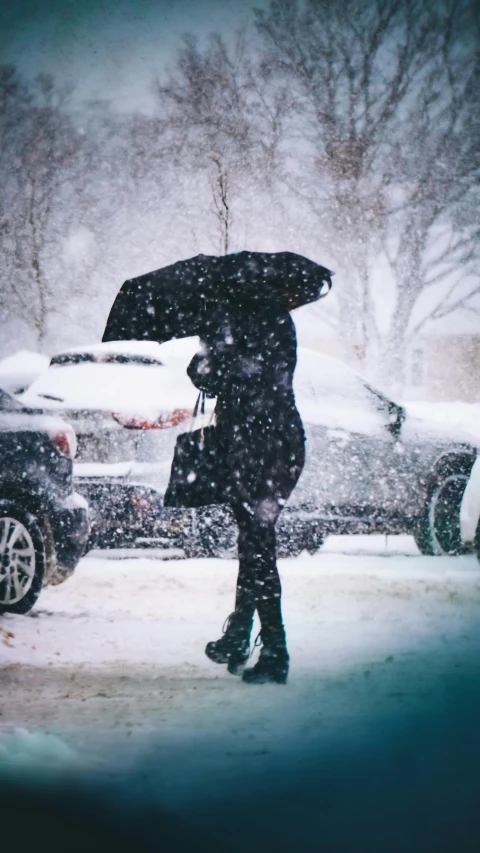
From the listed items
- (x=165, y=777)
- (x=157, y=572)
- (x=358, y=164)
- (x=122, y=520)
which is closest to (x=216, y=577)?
(x=157, y=572)

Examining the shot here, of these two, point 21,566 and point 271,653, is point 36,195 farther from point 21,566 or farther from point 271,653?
point 271,653

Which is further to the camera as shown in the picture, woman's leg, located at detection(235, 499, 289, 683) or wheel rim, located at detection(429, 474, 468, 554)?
wheel rim, located at detection(429, 474, 468, 554)

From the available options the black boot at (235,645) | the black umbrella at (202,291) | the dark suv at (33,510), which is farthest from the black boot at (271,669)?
the dark suv at (33,510)

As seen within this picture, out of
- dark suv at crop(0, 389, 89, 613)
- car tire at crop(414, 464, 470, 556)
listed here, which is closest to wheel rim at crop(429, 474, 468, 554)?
car tire at crop(414, 464, 470, 556)

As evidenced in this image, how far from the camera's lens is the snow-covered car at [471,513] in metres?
6.93

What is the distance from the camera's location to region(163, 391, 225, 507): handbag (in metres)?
3.96

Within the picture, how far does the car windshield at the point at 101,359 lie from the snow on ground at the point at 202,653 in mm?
1736

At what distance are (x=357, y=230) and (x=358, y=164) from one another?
1.64 m

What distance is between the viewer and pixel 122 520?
590 cm

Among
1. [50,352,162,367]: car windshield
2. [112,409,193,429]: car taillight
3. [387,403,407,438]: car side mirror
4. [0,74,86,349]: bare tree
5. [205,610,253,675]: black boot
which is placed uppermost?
[0,74,86,349]: bare tree

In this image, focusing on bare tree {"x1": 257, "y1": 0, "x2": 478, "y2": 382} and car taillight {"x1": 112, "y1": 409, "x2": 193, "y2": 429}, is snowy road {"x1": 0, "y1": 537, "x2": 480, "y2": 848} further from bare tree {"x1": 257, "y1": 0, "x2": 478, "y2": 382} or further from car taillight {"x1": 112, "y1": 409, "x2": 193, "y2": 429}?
bare tree {"x1": 257, "y1": 0, "x2": 478, "y2": 382}

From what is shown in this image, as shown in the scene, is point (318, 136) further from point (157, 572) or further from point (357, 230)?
point (157, 572)

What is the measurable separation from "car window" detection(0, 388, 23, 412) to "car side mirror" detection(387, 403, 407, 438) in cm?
341

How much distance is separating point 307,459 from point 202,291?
288cm
